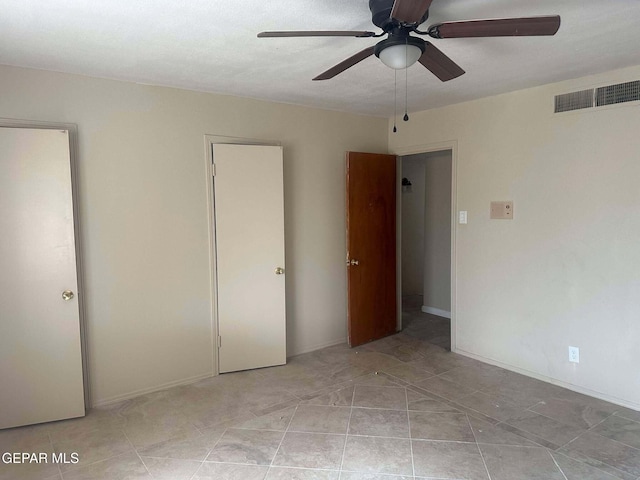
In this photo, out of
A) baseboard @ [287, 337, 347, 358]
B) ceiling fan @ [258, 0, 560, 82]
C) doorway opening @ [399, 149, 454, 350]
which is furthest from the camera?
doorway opening @ [399, 149, 454, 350]

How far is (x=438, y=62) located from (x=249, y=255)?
2313mm

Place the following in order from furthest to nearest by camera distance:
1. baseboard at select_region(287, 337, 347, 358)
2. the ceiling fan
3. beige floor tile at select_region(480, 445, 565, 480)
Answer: baseboard at select_region(287, 337, 347, 358) < beige floor tile at select_region(480, 445, 565, 480) < the ceiling fan

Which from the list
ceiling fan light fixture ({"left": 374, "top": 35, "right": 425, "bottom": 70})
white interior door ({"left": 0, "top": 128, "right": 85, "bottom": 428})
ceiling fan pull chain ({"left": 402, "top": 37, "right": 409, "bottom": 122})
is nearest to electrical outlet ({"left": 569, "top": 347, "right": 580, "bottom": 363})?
ceiling fan pull chain ({"left": 402, "top": 37, "right": 409, "bottom": 122})

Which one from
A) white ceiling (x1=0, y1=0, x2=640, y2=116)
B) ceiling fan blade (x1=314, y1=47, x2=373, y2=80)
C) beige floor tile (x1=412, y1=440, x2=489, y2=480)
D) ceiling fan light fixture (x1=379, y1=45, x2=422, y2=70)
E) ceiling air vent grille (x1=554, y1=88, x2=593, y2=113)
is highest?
white ceiling (x1=0, y1=0, x2=640, y2=116)

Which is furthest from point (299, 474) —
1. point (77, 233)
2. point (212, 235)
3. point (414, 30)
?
point (414, 30)

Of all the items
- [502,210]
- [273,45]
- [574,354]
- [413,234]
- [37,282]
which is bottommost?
[574,354]

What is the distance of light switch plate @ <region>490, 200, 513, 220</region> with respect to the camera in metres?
3.67

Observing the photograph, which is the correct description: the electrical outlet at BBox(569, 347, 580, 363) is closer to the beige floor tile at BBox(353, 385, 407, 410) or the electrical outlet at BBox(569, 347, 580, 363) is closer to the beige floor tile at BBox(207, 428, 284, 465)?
the beige floor tile at BBox(353, 385, 407, 410)

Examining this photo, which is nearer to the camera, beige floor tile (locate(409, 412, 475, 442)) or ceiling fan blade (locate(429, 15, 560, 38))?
ceiling fan blade (locate(429, 15, 560, 38))

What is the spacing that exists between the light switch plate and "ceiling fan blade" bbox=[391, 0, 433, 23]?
7.98ft

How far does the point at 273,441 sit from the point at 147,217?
196 centimetres

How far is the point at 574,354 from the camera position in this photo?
10.8 ft

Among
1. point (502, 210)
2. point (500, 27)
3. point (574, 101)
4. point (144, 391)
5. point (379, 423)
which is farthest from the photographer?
point (502, 210)

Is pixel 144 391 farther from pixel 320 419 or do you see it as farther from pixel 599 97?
pixel 599 97
